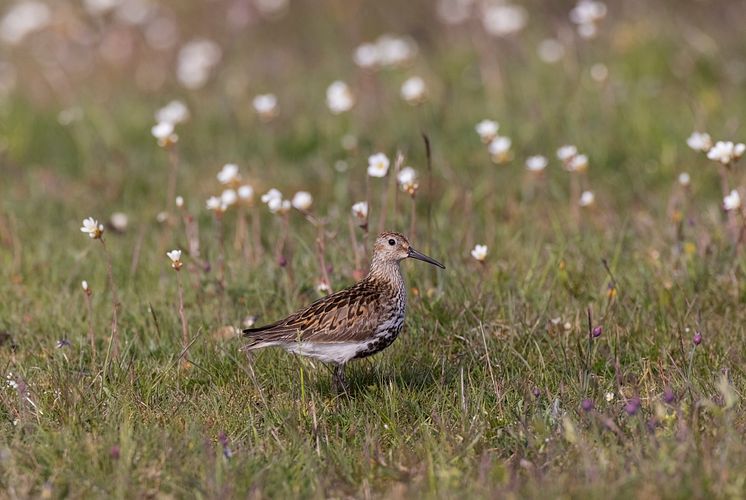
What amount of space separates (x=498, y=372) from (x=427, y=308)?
82 centimetres

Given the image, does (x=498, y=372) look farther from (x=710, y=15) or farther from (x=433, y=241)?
(x=710, y=15)

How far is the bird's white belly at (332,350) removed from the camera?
229 inches

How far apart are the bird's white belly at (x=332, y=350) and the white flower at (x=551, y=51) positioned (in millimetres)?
6743

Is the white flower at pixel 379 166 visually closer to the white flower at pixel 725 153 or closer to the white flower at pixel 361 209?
the white flower at pixel 361 209

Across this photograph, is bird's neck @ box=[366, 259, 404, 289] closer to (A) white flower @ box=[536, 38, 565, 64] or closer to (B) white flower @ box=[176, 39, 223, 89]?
(A) white flower @ box=[536, 38, 565, 64]

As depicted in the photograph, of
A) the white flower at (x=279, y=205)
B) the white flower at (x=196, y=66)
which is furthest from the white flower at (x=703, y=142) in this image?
the white flower at (x=196, y=66)

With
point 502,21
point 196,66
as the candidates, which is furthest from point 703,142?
point 196,66

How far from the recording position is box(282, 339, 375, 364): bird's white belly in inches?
229

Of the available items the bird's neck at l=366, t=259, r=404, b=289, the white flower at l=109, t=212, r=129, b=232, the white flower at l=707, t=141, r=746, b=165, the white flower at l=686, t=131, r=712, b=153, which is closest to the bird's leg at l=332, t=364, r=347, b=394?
the bird's neck at l=366, t=259, r=404, b=289

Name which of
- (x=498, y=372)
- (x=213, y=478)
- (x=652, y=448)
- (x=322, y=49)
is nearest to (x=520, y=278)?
(x=498, y=372)

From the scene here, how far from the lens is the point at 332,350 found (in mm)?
5832

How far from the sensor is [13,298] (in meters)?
7.43

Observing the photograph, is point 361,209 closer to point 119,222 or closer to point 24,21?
point 119,222

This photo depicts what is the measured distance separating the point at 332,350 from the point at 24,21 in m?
9.30
